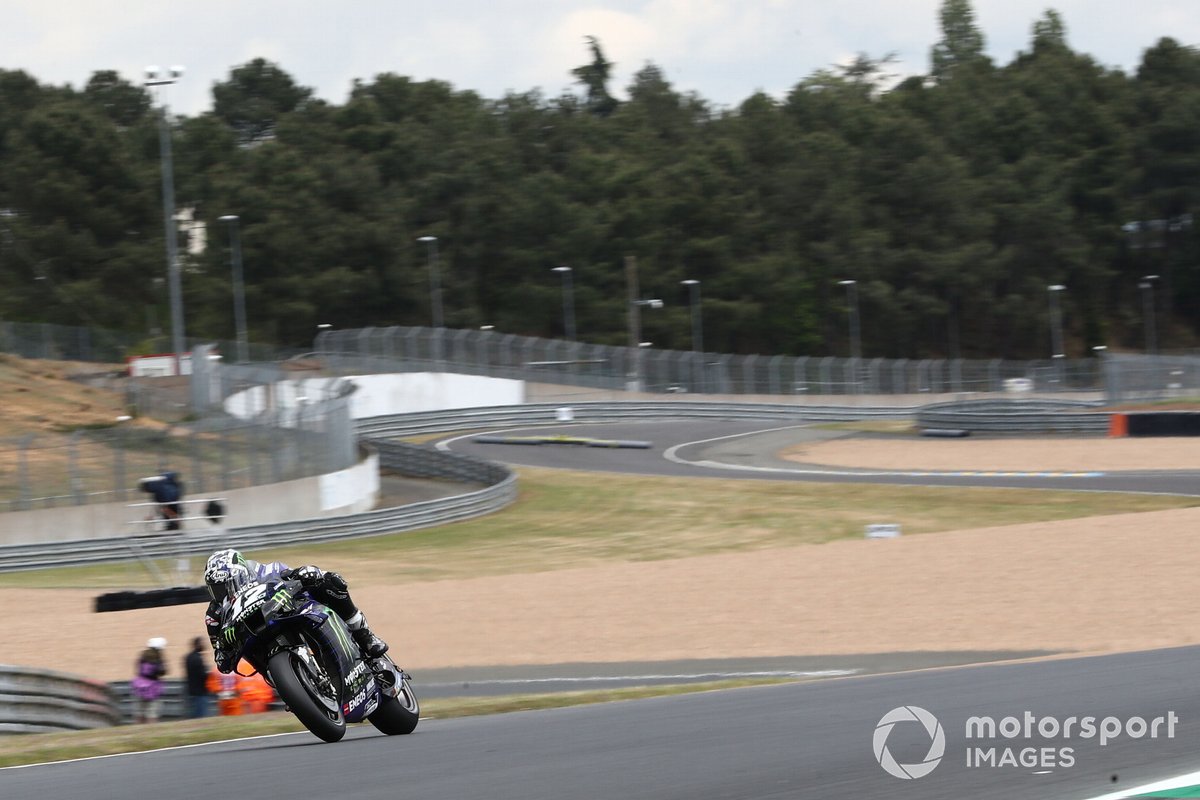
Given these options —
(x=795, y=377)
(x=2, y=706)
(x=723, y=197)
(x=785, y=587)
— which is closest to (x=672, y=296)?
(x=723, y=197)

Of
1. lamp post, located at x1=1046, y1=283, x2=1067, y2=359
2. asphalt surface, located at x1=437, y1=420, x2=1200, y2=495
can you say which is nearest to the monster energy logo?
asphalt surface, located at x1=437, y1=420, x2=1200, y2=495

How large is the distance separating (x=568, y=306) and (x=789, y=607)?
64.9 m

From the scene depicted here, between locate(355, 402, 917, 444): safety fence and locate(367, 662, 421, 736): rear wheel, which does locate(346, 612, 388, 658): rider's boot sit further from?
locate(355, 402, 917, 444): safety fence

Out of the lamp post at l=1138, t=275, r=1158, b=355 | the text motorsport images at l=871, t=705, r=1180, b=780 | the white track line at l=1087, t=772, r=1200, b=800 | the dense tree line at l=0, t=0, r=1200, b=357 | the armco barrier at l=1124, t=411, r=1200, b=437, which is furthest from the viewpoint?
the lamp post at l=1138, t=275, r=1158, b=355

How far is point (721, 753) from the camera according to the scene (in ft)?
22.4

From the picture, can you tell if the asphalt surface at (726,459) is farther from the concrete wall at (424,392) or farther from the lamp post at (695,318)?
the lamp post at (695,318)

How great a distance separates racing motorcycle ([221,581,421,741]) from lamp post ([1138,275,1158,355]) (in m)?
93.5

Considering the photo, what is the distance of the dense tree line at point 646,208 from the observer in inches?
3150

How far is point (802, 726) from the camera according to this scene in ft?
24.7

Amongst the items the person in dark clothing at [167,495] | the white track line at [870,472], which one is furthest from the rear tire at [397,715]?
the white track line at [870,472]

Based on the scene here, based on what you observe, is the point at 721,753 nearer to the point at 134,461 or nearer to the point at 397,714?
the point at 397,714

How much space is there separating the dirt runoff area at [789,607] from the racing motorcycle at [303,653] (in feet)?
21.8

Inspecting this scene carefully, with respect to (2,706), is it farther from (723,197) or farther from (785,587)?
(723,197)

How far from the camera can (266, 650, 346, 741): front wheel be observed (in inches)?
289
